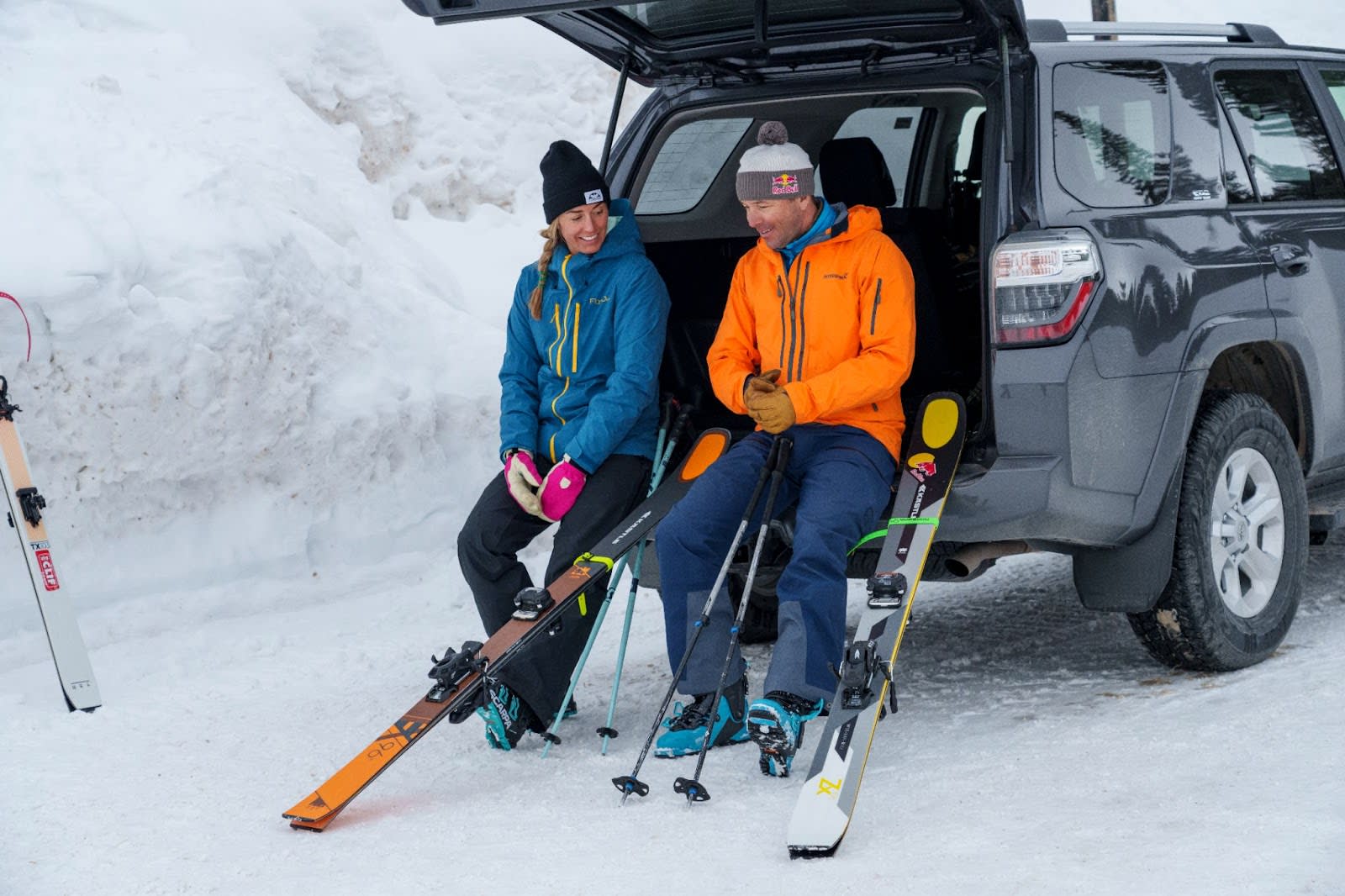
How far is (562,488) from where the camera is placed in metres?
4.70

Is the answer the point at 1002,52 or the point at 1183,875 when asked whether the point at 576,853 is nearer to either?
the point at 1183,875

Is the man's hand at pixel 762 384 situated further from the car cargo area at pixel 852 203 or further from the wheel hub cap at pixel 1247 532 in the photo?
the wheel hub cap at pixel 1247 532

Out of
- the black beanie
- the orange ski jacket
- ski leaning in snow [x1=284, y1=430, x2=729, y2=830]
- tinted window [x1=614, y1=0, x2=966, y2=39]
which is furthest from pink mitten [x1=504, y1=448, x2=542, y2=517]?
tinted window [x1=614, y1=0, x2=966, y2=39]

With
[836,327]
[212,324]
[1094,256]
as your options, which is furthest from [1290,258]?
[212,324]

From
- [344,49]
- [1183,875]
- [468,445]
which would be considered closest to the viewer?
[1183,875]

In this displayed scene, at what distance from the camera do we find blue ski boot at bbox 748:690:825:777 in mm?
3955

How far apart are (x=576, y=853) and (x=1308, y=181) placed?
3.35 metres

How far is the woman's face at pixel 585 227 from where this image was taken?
188 inches

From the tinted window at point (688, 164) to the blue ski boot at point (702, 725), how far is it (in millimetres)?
2027

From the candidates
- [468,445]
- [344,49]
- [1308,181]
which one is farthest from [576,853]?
[344,49]

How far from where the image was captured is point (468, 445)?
8.00 m

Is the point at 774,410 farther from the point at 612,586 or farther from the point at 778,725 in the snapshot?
the point at 778,725

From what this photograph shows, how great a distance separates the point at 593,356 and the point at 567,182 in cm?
56

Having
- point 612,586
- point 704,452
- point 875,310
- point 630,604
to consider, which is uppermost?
point 875,310
